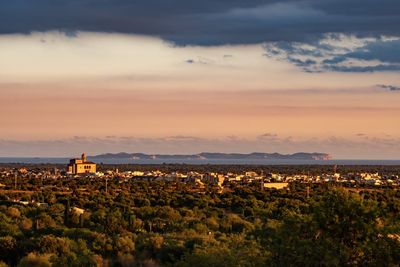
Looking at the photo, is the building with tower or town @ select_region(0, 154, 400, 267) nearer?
town @ select_region(0, 154, 400, 267)

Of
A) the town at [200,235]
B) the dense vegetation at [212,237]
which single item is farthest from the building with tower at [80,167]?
the dense vegetation at [212,237]

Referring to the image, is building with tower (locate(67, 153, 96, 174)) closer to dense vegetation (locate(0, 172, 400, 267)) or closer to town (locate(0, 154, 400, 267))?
town (locate(0, 154, 400, 267))

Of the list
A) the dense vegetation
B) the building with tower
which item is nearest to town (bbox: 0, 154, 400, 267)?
the dense vegetation

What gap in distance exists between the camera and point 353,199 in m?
19.2

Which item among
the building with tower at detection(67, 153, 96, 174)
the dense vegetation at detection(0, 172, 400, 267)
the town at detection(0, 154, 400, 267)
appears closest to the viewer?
the dense vegetation at detection(0, 172, 400, 267)

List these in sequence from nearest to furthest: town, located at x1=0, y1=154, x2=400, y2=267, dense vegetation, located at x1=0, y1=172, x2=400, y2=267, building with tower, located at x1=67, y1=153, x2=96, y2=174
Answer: dense vegetation, located at x1=0, y1=172, x2=400, y2=267 → town, located at x1=0, y1=154, x2=400, y2=267 → building with tower, located at x1=67, y1=153, x2=96, y2=174

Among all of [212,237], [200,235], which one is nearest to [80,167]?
[200,235]

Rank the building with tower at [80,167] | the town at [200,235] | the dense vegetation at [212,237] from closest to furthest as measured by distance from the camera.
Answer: the dense vegetation at [212,237] < the town at [200,235] < the building with tower at [80,167]

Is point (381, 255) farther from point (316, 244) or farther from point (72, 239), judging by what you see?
point (72, 239)

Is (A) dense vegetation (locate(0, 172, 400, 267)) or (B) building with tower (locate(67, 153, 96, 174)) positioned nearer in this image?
(A) dense vegetation (locate(0, 172, 400, 267))

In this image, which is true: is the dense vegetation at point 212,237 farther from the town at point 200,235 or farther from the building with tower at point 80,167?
the building with tower at point 80,167

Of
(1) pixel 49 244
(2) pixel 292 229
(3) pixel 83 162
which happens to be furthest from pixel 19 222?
(3) pixel 83 162

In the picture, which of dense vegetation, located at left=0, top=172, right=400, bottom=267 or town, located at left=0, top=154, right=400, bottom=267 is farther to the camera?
town, located at left=0, top=154, right=400, bottom=267

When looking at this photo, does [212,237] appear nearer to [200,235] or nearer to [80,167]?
[200,235]
